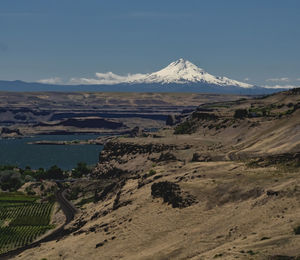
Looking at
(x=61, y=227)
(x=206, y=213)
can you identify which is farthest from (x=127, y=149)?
(x=206, y=213)

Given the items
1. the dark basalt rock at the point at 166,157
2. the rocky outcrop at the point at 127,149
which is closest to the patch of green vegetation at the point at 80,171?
the rocky outcrop at the point at 127,149

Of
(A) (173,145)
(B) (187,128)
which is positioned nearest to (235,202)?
(A) (173,145)

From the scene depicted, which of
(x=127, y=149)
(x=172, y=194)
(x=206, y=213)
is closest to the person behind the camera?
(x=206, y=213)

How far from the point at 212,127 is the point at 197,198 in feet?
313

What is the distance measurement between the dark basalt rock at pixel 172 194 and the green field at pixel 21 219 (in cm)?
2738

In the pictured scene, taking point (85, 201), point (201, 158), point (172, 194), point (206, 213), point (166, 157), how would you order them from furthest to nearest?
point (166, 157)
point (85, 201)
point (201, 158)
point (172, 194)
point (206, 213)

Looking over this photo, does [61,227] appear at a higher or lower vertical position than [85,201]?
higher

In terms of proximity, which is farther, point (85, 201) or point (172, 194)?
point (85, 201)

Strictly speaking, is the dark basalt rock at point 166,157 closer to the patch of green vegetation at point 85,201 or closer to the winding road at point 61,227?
the patch of green vegetation at point 85,201

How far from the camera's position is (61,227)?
3856 inches

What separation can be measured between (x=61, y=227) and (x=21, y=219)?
15.4 meters

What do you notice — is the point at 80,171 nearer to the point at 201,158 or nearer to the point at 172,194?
the point at 201,158

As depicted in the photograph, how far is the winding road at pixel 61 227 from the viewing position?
81.1 metres

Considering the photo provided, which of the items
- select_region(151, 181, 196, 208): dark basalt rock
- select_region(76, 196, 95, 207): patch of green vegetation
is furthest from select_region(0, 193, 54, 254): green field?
select_region(151, 181, 196, 208): dark basalt rock
